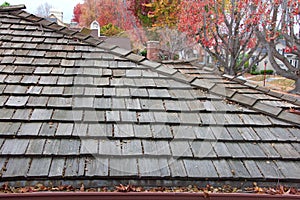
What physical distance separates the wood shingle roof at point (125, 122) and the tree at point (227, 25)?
335 inches

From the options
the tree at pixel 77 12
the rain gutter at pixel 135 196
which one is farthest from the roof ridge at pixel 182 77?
the tree at pixel 77 12

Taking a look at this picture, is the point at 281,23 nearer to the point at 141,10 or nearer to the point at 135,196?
the point at 135,196

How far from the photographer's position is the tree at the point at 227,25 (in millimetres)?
10852

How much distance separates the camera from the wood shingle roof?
6.23 ft

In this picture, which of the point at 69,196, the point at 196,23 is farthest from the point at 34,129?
the point at 196,23

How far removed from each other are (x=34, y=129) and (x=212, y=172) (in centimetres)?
139

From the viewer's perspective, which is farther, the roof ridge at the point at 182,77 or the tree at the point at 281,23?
the tree at the point at 281,23

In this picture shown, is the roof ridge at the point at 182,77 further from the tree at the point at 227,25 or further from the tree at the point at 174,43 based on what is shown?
the tree at the point at 174,43

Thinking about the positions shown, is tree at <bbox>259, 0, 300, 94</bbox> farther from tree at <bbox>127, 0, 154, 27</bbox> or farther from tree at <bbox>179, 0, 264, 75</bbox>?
tree at <bbox>127, 0, 154, 27</bbox>

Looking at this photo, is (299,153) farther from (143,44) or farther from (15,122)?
(143,44)

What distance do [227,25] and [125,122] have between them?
34.2ft

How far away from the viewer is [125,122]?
7.41ft

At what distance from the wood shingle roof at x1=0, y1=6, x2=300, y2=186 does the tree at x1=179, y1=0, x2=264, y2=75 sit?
335 inches

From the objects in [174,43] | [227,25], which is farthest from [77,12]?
[227,25]
